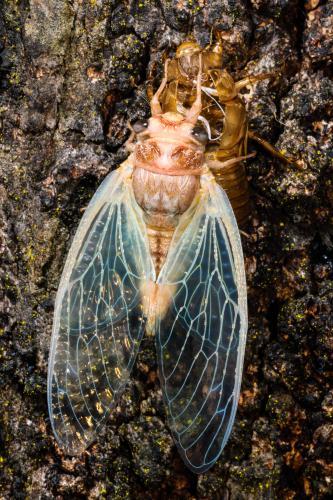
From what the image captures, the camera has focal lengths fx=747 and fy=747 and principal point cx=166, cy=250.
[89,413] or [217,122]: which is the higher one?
[217,122]

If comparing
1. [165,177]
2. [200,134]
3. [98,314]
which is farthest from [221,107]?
[98,314]

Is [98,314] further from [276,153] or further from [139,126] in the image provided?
[276,153]

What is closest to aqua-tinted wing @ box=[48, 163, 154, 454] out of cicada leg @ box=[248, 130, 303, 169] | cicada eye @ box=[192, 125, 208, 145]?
cicada eye @ box=[192, 125, 208, 145]

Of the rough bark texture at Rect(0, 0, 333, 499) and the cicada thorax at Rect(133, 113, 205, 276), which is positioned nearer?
the rough bark texture at Rect(0, 0, 333, 499)

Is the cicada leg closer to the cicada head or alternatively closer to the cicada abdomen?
the cicada abdomen

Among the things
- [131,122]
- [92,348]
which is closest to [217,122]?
[131,122]

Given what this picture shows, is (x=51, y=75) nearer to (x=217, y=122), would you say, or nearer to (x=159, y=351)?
(x=217, y=122)

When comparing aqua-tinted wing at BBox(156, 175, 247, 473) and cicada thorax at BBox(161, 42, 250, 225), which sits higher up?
cicada thorax at BBox(161, 42, 250, 225)
